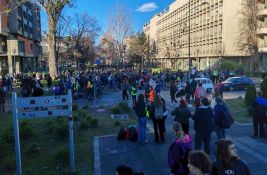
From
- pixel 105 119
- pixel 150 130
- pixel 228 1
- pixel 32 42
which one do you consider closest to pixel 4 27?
pixel 32 42

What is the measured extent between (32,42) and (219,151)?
3196 inches

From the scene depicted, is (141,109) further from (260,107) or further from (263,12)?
(263,12)

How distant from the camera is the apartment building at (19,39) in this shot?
188ft

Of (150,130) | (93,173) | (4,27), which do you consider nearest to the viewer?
(93,173)

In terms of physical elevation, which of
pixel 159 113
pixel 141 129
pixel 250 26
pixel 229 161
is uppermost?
pixel 250 26

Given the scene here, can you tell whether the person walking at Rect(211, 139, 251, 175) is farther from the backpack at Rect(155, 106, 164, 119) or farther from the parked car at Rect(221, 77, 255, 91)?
the parked car at Rect(221, 77, 255, 91)

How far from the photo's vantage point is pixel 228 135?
40.4ft

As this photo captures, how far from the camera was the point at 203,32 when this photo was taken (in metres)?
78.9

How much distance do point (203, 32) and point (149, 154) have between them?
236ft

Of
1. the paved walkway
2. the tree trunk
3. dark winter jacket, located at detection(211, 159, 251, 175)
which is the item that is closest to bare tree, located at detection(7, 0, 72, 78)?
the tree trunk

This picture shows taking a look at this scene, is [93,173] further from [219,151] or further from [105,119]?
[105,119]

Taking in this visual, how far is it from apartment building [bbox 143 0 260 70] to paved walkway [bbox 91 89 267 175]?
1495 inches

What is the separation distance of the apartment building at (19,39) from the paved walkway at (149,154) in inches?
1489

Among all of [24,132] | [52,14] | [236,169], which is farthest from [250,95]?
[52,14]
